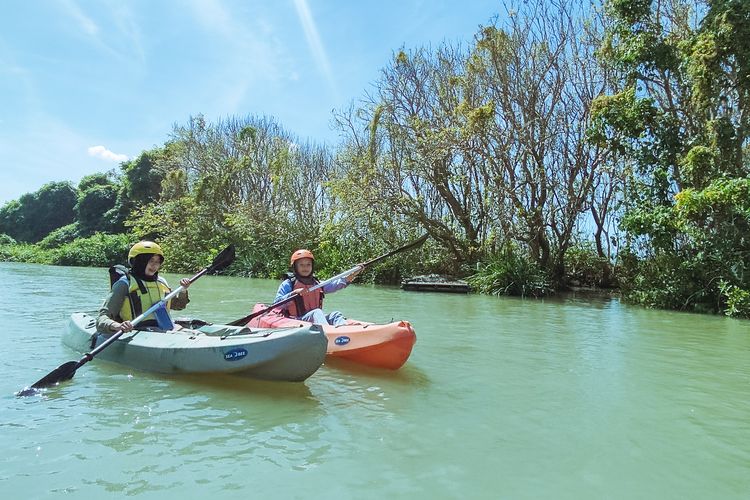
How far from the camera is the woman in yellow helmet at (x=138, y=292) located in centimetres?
505

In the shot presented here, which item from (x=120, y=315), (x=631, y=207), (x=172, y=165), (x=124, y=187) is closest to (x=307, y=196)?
(x=172, y=165)

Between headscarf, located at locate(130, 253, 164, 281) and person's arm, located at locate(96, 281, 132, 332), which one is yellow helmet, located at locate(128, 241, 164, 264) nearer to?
headscarf, located at locate(130, 253, 164, 281)

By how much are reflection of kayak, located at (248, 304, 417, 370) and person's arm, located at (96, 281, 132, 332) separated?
158 centimetres

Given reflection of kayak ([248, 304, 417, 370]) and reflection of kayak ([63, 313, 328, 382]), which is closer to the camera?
reflection of kayak ([63, 313, 328, 382])

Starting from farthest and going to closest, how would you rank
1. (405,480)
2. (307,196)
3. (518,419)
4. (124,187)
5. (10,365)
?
(124,187)
(307,196)
(10,365)
(518,419)
(405,480)

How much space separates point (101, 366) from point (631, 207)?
1120 centimetres

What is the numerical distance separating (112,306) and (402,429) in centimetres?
289

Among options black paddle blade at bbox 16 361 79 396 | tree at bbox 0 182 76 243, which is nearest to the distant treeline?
black paddle blade at bbox 16 361 79 396

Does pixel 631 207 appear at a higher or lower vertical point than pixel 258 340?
higher

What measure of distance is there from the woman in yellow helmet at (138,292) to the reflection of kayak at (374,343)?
1.38 meters

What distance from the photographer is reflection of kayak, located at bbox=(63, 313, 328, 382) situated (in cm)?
424

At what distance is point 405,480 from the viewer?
279 cm

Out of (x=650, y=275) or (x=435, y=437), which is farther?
(x=650, y=275)

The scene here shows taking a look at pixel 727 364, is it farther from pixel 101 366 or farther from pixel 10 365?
pixel 10 365
